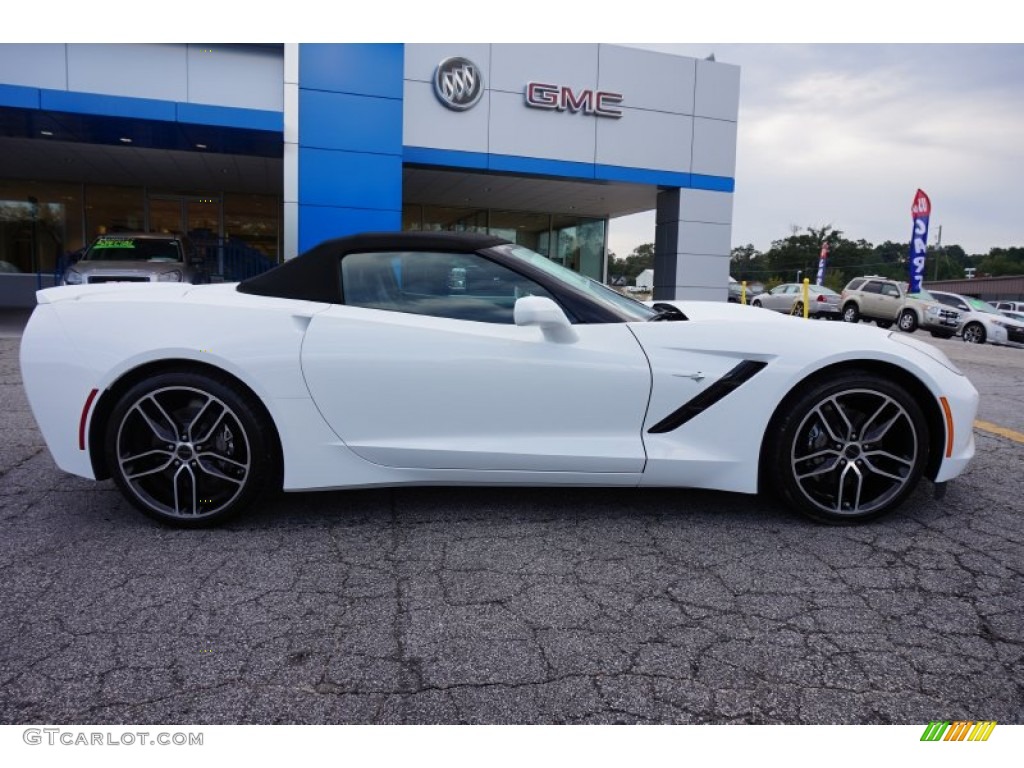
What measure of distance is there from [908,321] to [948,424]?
19.9 m

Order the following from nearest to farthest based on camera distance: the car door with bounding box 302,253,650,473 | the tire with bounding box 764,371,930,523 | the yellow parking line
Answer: the car door with bounding box 302,253,650,473, the tire with bounding box 764,371,930,523, the yellow parking line

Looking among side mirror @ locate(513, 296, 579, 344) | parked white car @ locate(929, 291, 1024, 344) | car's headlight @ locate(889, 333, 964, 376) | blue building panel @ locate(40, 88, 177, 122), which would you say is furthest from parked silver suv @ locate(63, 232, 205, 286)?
parked white car @ locate(929, 291, 1024, 344)

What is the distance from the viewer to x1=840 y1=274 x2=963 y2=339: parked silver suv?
19.1 meters

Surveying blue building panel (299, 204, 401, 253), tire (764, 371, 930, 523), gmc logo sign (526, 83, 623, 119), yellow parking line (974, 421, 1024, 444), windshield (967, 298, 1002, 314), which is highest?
gmc logo sign (526, 83, 623, 119)

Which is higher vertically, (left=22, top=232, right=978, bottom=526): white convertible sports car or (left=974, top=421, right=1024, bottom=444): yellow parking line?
(left=22, top=232, right=978, bottom=526): white convertible sports car

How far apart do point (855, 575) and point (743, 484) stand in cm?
56

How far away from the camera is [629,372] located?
2.85 metres

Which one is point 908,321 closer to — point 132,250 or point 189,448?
point 132,250

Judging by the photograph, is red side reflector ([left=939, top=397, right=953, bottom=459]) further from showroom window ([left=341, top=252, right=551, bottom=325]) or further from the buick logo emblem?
the buick logo emblem

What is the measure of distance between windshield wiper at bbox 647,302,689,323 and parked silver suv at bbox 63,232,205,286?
859cm

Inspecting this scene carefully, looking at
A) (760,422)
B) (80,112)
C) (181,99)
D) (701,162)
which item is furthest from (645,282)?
(760,422)

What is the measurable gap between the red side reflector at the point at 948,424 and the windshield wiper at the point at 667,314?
44.8 inches

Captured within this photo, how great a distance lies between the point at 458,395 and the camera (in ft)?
9.26

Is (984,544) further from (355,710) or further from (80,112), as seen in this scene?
(80,112)
